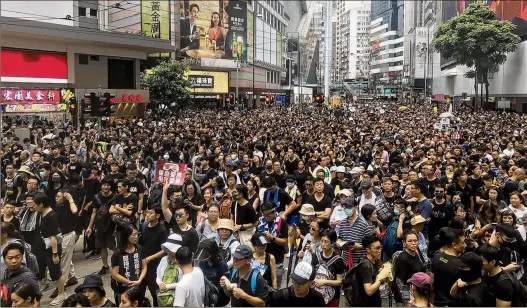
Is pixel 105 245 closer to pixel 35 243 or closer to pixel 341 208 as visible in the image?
pixel 35 243

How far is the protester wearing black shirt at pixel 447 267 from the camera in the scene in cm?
483

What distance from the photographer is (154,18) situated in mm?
52062

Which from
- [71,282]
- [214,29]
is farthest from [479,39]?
[71,282]

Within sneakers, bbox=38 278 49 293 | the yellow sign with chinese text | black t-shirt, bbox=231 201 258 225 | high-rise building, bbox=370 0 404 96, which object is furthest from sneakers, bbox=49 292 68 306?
high-rise building, bbox=370 0 404 96

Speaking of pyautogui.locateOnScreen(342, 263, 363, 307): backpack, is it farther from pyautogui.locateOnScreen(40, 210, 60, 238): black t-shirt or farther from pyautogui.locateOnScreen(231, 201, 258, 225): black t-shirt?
pyautogui.locateOnScreen(40, 210, 60, 238): black t-shirt

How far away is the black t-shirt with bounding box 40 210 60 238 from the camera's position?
21.9 ft

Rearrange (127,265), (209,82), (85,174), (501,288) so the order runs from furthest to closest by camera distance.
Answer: (209,82) → (85,174) → (127,265) → (501,288)

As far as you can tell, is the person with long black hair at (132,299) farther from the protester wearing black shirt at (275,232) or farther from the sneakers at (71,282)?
the sneakers at (71,282)

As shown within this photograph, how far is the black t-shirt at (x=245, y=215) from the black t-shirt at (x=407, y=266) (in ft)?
7.11

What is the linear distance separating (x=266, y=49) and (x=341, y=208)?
7013cm

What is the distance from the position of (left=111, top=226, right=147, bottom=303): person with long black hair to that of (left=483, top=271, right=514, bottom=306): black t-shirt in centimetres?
329

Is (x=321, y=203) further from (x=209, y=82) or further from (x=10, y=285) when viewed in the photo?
(x=209, y=82)

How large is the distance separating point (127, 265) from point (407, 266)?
109 inches

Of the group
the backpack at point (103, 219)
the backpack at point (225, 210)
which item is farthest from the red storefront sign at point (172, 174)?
the backpack at point (225, 210)
